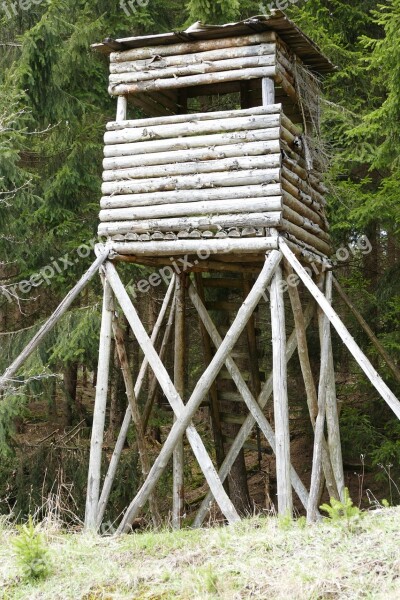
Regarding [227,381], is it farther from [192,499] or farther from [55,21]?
Result: [55,21]

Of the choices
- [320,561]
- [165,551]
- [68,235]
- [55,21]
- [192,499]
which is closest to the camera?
[320,561]

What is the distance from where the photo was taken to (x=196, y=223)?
8.78m

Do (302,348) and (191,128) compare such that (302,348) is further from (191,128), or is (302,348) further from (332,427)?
(191,128)

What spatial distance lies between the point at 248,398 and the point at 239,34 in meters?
4.83

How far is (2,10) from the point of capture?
12617mm

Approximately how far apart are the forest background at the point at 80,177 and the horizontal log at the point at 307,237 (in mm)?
924

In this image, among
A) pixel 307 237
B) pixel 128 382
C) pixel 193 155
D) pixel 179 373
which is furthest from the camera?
pixel 179 373

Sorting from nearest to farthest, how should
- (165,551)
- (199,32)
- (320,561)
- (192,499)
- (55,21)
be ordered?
(320,561), (165,551), (199,32), (55,21), (192,499)

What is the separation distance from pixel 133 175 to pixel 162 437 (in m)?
9.26

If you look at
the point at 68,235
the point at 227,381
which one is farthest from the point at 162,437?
the point at 68,235

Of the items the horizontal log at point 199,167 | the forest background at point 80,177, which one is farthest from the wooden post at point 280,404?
the forest background at point 80,177

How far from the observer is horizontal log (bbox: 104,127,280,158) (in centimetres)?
873

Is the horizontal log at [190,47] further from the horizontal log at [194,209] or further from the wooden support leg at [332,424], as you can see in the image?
the wooden support leg at [332,424]

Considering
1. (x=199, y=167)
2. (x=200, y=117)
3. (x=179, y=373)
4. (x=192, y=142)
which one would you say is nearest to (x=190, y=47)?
(x=200, y=117)
